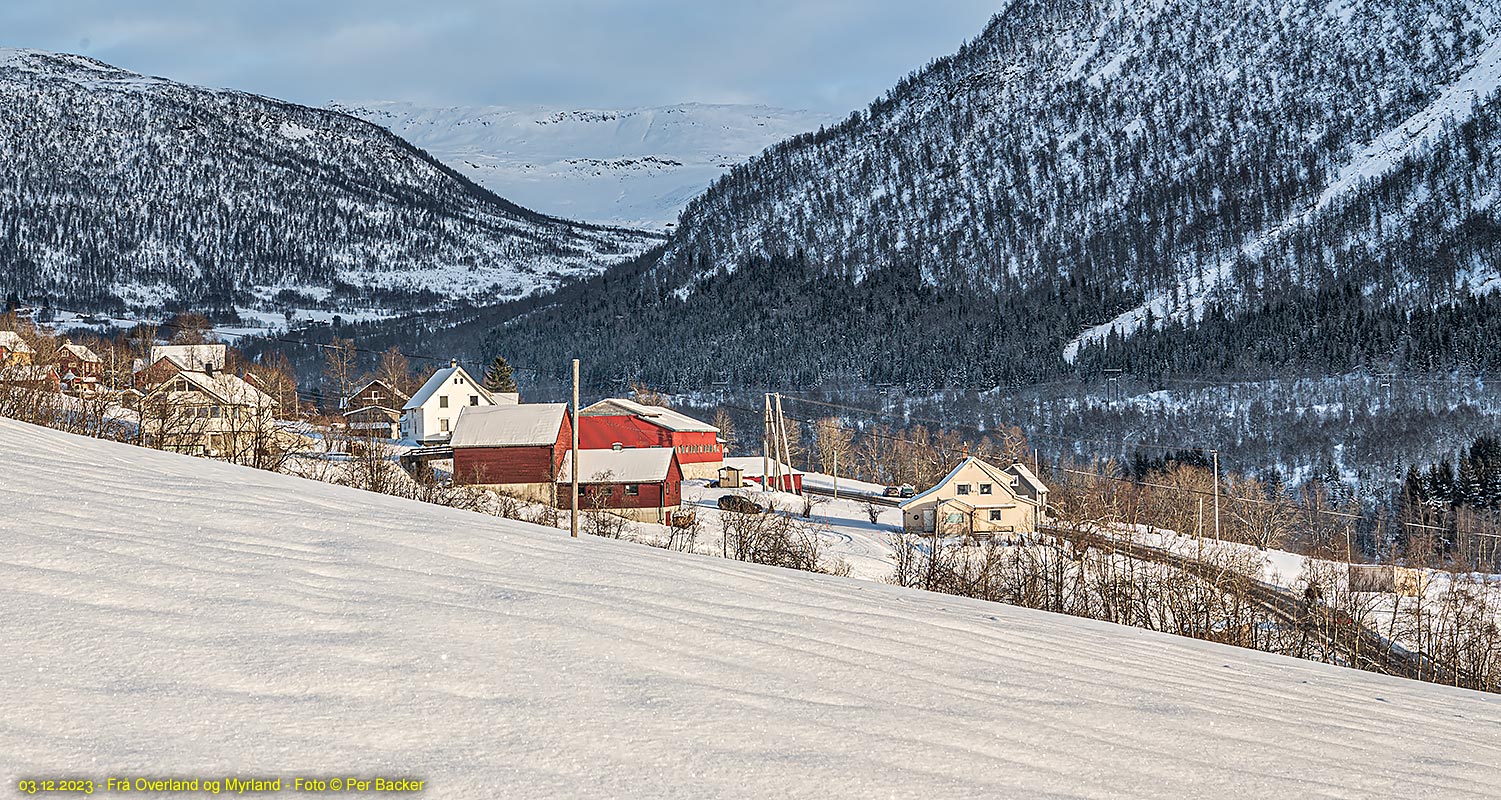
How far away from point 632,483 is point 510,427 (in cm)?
627

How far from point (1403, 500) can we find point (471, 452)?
69476 mm

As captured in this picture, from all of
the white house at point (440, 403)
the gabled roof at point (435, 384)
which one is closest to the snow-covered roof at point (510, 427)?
the white house at point (440, 403)

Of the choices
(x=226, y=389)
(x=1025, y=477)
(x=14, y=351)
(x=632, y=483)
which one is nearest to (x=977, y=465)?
(x=1025, y=477)

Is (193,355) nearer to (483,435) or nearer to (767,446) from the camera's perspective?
(483,435)

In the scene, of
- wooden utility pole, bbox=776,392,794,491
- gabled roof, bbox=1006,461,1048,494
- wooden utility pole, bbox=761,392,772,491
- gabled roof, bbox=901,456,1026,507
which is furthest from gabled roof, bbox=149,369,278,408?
gabled roof, bbox=1006,461,1048,494

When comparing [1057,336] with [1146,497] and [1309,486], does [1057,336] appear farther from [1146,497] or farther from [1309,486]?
[1146,497]

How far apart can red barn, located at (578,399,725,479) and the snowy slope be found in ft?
188

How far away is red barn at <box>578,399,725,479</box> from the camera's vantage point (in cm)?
6688

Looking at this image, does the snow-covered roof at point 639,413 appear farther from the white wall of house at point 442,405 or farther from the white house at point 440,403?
the white wall of house at point 442,405

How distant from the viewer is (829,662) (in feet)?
18.5

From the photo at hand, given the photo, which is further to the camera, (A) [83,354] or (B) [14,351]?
(A) [83,354]

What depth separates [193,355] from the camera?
217 feet

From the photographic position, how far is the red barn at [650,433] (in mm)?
66875

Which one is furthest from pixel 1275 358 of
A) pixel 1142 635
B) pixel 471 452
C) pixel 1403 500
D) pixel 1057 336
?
pixel 1142 635
